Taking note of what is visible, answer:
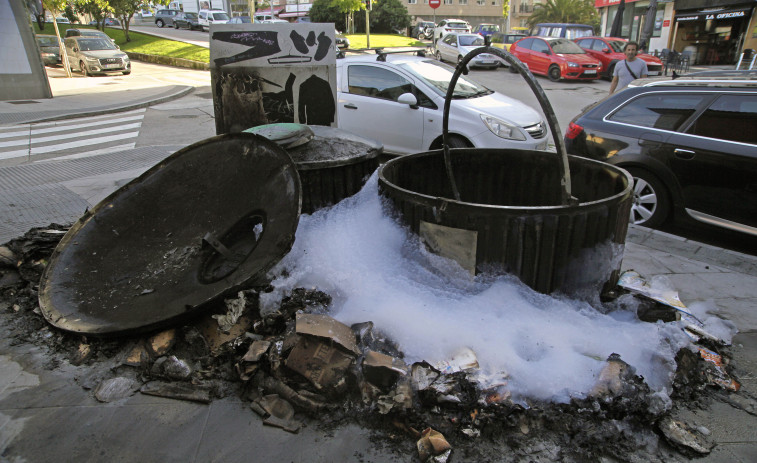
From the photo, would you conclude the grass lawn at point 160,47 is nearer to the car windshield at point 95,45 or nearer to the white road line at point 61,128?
the car windshield at point 95,45

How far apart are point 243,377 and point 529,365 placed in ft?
5.50

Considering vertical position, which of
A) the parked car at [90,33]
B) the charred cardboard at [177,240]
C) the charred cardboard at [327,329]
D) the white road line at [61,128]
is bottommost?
the white road line at [61,128]

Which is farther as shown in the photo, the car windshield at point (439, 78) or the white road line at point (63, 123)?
the white road line at point (63, 123)

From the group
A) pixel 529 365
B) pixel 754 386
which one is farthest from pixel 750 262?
pixel 529 365

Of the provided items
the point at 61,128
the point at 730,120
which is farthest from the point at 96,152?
the point at 730,120

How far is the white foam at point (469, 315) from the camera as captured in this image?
2865 millimetres

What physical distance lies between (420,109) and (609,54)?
16.3m

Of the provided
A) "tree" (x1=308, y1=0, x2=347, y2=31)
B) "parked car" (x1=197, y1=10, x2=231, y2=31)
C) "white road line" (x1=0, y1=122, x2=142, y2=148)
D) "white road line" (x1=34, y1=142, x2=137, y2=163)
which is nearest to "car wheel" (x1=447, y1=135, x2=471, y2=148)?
"white road line" (x1=34, y1=142, x2=137, y2=163)

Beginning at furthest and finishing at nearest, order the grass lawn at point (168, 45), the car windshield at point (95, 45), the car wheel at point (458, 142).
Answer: the grass lawn at point (168, 45) → the car windshield at point (95, 45) → the car wheel at point (458, 142)

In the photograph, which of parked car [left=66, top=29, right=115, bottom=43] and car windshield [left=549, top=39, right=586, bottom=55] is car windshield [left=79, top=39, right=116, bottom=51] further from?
car windshield [left=549, top=39, right=586, bottom=55]

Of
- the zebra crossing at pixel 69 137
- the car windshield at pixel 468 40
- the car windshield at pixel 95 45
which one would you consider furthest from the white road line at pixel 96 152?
the car windshield at pixel 468 40

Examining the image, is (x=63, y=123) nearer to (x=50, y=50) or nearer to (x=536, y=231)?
(x=536, y=231)

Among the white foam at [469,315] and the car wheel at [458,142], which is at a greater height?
the car wheel at [458,142]

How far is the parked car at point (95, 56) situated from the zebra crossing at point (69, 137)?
31.3ft
